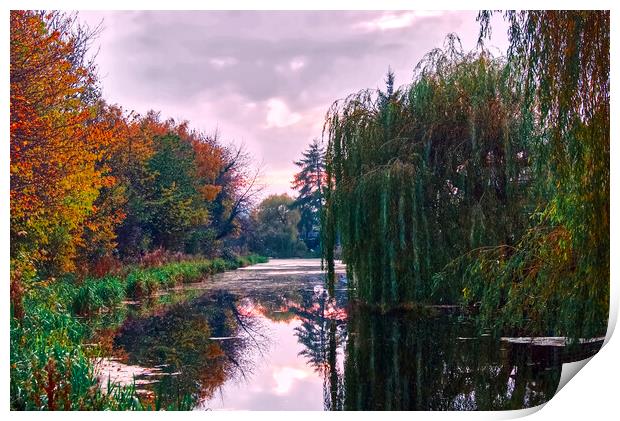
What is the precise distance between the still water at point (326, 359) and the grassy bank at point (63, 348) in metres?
0.34

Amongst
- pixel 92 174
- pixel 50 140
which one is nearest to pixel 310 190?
pixel 92 174

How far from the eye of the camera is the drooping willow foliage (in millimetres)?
5379

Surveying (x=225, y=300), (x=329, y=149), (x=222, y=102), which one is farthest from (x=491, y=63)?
(x=225, y=300)

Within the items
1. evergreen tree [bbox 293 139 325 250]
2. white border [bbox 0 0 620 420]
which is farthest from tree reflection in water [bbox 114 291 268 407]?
evergreen tree [bbox 293 139 325 250]

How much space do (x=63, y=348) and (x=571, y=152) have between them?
3770 mm

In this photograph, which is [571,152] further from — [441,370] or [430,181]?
[430,181]

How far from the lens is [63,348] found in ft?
17.3

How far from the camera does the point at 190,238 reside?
7535mm

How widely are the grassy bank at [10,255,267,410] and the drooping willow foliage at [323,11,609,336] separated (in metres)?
2.17

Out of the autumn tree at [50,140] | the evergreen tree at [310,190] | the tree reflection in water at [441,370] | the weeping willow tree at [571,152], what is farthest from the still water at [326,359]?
the autumn tree at [50,140]

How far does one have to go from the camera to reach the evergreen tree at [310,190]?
707 cm

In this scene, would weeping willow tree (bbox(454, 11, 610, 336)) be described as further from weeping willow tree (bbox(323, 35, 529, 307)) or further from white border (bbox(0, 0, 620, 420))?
weeping willow tree (bbox(323, 35, 529, 307))
